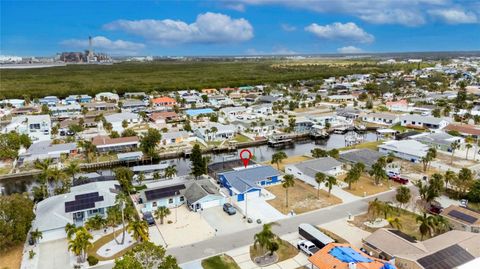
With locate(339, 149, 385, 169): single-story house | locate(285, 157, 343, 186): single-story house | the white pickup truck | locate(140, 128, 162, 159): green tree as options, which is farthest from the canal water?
the white pickup truck

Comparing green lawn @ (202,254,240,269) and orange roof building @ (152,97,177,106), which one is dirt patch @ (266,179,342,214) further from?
orange roof building @ (152,97,177,106)

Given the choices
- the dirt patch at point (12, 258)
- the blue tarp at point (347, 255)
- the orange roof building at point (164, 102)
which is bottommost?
the dirt patch at point (12, 258)

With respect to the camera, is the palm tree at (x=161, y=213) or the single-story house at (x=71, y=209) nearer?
the single-story house at (x=71, y=209)

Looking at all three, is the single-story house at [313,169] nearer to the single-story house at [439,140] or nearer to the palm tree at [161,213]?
the palm tree at [161,213]

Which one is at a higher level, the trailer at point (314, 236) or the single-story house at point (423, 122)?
the single-story house at point (423, 122)

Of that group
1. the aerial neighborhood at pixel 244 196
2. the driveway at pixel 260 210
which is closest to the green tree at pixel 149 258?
the aerial neighborhood at pixel 244 196

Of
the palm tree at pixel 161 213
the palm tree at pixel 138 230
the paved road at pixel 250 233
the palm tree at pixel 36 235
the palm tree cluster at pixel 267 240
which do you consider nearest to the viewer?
the palm tree cluster at pixel 267 240

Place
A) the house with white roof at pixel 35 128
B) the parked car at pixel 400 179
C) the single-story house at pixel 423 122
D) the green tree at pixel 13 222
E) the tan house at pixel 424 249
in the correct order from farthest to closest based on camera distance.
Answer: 1. the single-story house at pixel 423 122
2. the house with white roof at pixel 35 128
3. the parked car at pixel 400 179
4. the green tree at pixel 13 222
5. the tan house at pixel 424 249
